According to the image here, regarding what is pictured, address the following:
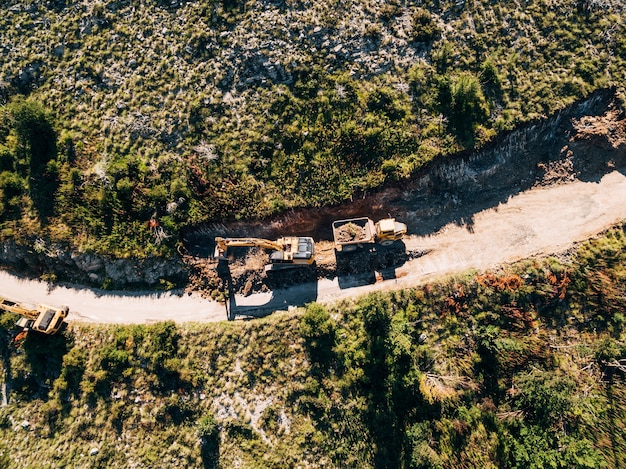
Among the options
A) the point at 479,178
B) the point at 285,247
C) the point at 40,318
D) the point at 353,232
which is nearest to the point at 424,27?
the point at 479,178

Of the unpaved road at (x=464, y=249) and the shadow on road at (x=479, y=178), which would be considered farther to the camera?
the shadow on road at (x=479, y=178)

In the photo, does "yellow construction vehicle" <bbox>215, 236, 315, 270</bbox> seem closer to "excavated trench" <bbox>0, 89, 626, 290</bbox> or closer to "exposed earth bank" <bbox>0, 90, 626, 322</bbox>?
"excavated trench" <bbox>0, 89, 626, 290</bbox>

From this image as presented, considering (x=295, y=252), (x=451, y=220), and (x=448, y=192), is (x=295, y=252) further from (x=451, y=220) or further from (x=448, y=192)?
(x=448, y=192)

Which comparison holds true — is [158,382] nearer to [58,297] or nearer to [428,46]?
[58,297]

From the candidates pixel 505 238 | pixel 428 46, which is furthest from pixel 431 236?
pixel 428 46

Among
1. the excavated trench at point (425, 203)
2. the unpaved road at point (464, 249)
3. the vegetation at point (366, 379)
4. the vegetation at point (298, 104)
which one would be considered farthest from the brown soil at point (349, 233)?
the vegetation at point (366, 379)

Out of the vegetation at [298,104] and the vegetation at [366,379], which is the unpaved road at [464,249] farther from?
the vegetation at [298,104]

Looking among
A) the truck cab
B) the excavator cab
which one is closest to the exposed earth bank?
the truck cab
